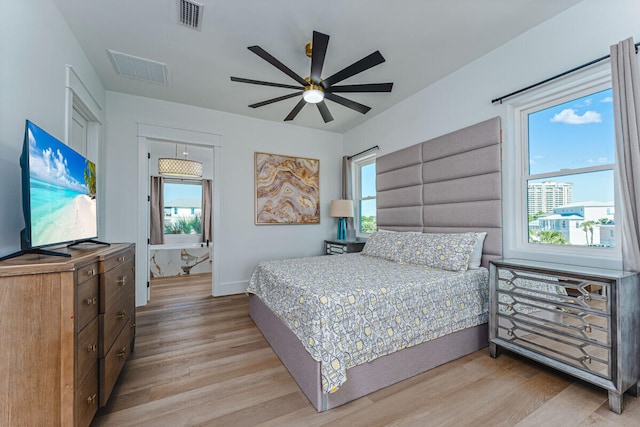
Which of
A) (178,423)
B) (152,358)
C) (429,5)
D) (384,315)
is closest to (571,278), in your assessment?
(384,315)

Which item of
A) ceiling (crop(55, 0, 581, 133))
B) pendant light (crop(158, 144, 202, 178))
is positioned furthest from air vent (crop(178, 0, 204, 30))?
pendant light (crop(158, 144, 202, 178))

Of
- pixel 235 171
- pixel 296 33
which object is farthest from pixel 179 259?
pixel 296 33

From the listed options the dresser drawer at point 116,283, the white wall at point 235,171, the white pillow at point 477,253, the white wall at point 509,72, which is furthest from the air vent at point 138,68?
the white pillow at point 477,253

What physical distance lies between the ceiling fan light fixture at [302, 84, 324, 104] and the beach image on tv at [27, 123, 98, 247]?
1.80 meters

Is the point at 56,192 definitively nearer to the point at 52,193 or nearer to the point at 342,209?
the point at 52,193

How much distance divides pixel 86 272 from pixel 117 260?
0.51 meters

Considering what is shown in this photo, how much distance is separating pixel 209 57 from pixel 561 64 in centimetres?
312

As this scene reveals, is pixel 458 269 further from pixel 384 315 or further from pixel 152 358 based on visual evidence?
pixel 152 358

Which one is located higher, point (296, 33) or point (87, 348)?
point (296, 33)

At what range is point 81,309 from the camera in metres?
1.26

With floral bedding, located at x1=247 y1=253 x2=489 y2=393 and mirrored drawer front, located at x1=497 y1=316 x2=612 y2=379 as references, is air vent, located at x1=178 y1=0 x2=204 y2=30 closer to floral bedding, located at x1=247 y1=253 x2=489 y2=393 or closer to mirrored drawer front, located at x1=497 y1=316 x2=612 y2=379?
floral bedding, located at x1=247 y1=253 x2=489 y2=393

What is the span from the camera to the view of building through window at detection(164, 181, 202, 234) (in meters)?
6.21

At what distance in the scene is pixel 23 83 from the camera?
1.65 metres

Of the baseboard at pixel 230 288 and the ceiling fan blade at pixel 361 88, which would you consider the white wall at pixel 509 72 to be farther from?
the baseboard at pixel 230 288
